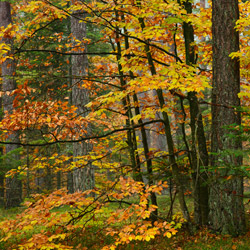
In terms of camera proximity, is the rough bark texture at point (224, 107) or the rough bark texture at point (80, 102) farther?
the rough bark texture at point (80, 102)

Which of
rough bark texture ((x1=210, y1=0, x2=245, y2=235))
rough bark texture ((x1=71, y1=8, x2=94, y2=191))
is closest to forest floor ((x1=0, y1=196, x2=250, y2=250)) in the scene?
rough bark texture ((x1=210, y1=0, x2=245, y2=235))

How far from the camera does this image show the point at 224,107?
607 centimetres

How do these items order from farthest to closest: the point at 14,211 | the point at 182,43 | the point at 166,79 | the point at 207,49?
the point at 14,211 < the point at 182,43 < the point at 207,49 < the point at 166,79

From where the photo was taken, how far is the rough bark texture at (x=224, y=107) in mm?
5934

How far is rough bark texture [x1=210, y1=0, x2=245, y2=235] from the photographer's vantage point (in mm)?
5934

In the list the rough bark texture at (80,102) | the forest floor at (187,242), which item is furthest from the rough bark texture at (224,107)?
the rough bark texture at (80,102)

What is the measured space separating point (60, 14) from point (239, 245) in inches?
243

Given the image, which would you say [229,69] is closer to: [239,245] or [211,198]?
[211,198]

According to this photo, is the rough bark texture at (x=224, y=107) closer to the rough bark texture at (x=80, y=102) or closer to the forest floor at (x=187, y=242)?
the forest floor at (x=187, y=242)

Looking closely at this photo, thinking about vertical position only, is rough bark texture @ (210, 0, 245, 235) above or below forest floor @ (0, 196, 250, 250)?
above

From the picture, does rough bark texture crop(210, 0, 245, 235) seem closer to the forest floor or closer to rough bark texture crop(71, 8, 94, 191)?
the forest floor

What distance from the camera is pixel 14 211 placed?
38.8 feet

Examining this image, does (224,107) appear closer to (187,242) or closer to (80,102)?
(187,242)

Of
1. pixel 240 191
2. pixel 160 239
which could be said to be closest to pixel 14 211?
pixel 160 239
